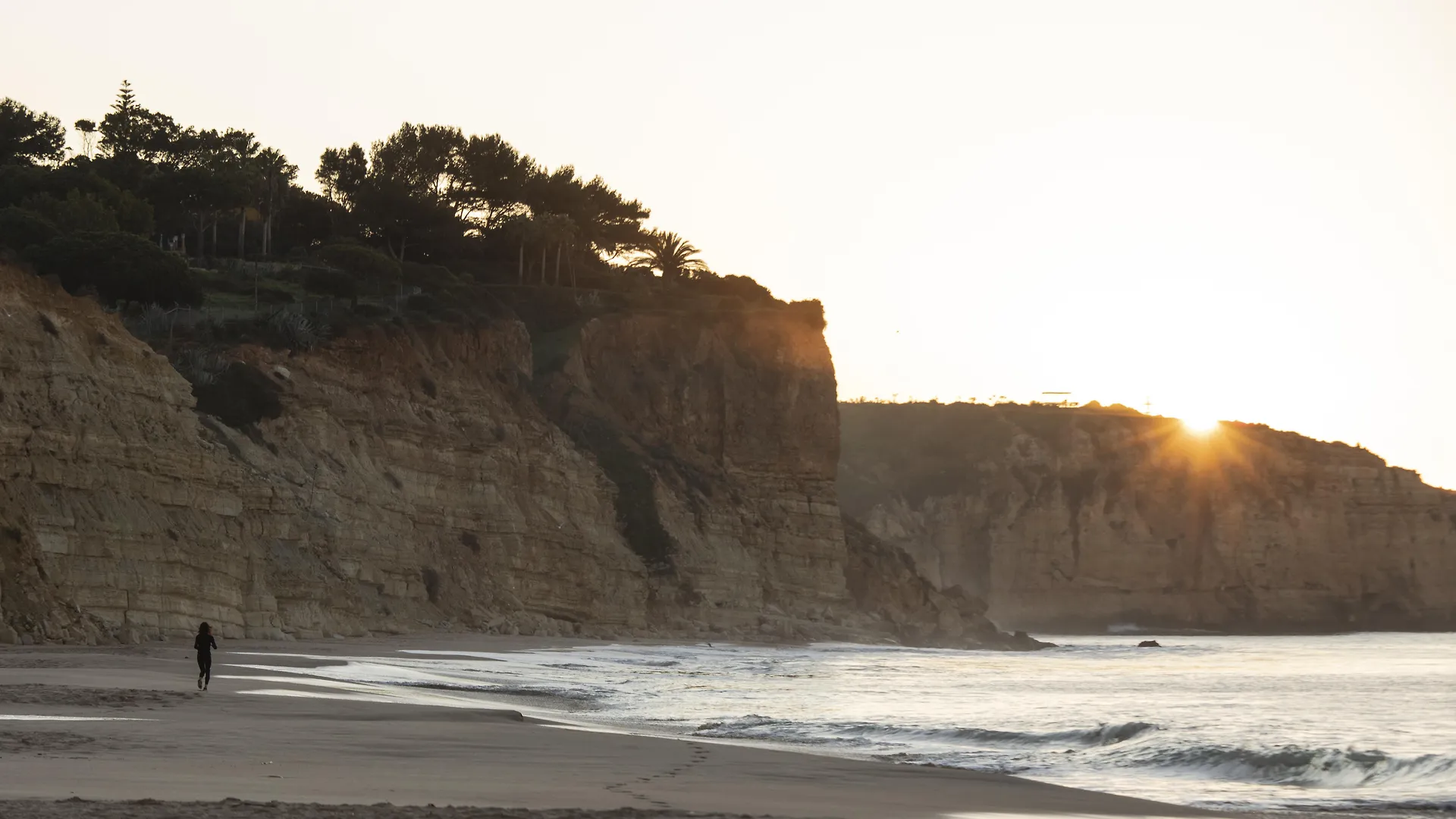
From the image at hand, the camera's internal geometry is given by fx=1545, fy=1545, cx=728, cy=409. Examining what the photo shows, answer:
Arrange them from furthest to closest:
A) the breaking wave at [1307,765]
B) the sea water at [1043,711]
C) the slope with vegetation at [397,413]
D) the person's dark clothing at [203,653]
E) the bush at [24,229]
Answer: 1. the bush at [24,229]
2. the slope with vegetation at [397,413]
3. the person's dark clothing at [203,653]
4. the sea water at [1043,711]
5. the breaking wave at [1307,765]

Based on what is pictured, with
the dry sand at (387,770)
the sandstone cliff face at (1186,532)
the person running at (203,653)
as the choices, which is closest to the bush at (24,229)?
the dry sand at (387,770)

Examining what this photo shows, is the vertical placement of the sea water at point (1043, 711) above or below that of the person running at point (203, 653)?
below

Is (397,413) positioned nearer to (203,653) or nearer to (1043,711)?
(1043,711)

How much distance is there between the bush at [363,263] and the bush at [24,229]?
16.0 m

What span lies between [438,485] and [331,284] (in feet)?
35.9

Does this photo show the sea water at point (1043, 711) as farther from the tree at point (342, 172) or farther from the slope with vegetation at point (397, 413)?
the tree at point (342, 172)

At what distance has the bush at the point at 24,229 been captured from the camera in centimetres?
4244

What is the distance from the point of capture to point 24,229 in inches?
1682

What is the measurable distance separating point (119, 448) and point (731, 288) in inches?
1982

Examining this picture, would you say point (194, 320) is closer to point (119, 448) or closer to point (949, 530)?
point (119, 448)

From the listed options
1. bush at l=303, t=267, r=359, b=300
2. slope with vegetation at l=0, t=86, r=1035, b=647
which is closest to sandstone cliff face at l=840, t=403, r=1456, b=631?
slope with vegetation at l=0, t=86, r=1035, b=647

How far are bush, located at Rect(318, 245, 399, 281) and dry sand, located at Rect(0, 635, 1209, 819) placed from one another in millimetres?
41016

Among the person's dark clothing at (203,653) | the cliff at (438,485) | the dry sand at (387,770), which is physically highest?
the cliff at (438,485)

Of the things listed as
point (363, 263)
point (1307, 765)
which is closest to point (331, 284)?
point (363, 263)
